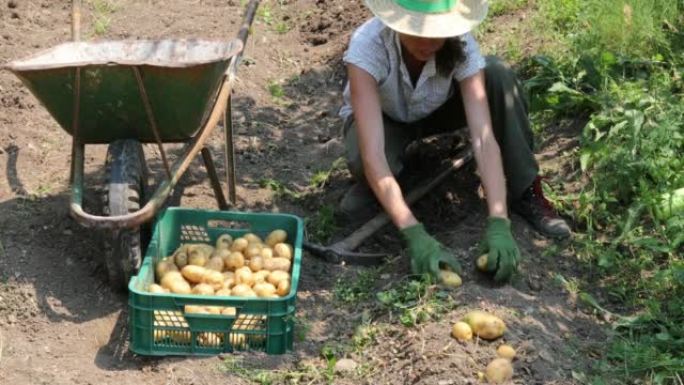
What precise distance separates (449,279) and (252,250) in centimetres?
87

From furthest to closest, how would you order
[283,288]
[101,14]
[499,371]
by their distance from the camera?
[101,14] → [283,288] → [499,371]

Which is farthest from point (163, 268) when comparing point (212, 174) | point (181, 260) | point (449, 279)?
point (449, 279)

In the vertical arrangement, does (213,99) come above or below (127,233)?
above

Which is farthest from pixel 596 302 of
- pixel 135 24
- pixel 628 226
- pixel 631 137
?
pixel 135 24

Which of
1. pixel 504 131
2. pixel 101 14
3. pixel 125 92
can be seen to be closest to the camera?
pixel 125 92

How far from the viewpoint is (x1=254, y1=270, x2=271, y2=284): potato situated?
14.0 feet

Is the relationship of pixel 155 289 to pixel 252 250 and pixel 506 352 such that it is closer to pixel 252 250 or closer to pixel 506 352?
pixel 252 250

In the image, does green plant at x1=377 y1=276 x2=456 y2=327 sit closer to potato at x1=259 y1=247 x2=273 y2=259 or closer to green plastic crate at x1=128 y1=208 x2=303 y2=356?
green plastic crate at x1=128 y1=208 x2=303 y2=356

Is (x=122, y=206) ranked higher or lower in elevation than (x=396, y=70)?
lower

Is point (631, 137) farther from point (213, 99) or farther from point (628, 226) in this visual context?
point (213, 99)

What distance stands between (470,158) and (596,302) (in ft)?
4.18

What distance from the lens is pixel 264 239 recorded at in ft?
15.4

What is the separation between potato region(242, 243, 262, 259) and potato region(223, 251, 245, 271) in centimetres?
4

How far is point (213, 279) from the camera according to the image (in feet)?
13.8
